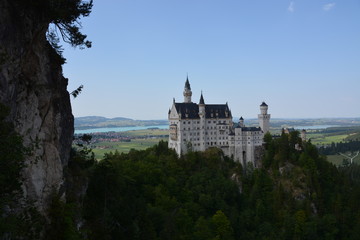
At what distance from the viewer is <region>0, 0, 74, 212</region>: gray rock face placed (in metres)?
18.9

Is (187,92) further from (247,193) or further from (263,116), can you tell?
(247,193)

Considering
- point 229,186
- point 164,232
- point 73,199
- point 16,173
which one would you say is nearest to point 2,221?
point 16,173

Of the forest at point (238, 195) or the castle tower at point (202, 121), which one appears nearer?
the forest at point (238, 195)

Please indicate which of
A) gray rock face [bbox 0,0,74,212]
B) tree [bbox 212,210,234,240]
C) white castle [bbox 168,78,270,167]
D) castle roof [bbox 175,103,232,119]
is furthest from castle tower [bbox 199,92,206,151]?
gray rock face [bbox 0,0,74,212]

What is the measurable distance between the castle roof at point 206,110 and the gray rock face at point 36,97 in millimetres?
55569

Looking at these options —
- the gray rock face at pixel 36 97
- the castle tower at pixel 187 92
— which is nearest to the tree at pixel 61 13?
the gray rock face at pixel 36 97

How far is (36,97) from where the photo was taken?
78.7 ft

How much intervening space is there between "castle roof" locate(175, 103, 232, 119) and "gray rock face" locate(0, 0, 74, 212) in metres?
55.6

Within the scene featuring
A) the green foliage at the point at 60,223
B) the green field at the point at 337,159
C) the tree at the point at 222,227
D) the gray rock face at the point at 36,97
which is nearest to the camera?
the gray rock face at the point at 36,97

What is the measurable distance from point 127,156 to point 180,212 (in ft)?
94.5

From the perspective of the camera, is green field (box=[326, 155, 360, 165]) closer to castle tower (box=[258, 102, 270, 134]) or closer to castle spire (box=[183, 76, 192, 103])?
castle tower (box=[258, 102, 270, 134])

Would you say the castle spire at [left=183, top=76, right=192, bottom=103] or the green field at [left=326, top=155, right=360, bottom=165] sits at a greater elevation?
the castle spire at [left=183, top=76, right=192, bottom=103]

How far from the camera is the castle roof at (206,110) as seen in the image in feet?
279

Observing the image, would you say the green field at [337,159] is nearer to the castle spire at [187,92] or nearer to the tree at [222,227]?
the castle spire at [187,92]
